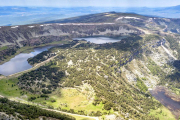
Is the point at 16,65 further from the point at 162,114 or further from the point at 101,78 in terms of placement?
the point at 162,114

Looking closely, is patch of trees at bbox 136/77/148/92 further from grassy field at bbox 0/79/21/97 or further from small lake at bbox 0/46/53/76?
small lake at bbox 0/46/53/76

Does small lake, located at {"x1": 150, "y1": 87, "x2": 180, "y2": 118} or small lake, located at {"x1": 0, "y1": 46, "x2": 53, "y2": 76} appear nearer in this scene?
small lake, located at {"x1": 150, "y1": 87, "x2": 180, "y2": 118}

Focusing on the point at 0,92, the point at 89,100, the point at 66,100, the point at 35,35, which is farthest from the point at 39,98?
the point at 35,35

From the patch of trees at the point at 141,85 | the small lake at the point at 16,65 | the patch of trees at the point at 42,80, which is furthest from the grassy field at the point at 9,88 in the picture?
the patch of trees at the point at 141,85

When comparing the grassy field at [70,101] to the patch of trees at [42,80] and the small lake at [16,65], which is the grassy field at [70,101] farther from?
the small lake at [16,65]

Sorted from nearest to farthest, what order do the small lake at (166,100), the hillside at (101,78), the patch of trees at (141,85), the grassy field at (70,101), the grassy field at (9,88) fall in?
the grassy field at (70,101) < the hillside at (101,78) < the grassy field at (9,88) < the small lake at (166,100) < the patch of trees at (141,85)

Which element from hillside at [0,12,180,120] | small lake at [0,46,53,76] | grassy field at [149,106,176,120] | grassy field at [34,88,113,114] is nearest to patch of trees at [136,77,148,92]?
hillside at [0,12,180,120]

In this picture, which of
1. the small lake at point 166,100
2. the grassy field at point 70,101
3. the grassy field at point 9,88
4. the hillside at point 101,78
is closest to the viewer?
the grassy field at point 70,101
